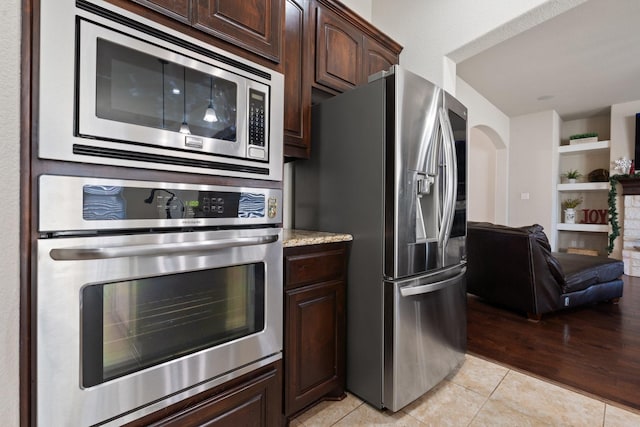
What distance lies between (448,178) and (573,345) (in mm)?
1953

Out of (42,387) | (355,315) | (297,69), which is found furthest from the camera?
(297,69)

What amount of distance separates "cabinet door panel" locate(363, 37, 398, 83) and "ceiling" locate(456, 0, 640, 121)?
1.05 meters

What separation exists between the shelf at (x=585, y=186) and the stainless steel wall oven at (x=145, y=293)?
7216mm

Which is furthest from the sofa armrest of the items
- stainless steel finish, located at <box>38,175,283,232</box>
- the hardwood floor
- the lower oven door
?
stainless steel finish, located at <box>38,175,283,232</box>

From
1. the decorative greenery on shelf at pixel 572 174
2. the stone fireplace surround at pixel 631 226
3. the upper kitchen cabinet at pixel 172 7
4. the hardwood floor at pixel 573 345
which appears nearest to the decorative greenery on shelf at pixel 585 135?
the decorative greenery on shelf at pixel 572 174

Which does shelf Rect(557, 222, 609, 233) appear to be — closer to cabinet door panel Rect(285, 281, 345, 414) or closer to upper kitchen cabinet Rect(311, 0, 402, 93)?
upper kitchen cabinet Rect(311, 0, 402, 93)

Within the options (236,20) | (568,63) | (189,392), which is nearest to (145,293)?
(189,392)

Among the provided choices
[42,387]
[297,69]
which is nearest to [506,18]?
[297,69]

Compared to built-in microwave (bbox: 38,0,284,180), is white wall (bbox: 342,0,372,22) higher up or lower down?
higher up

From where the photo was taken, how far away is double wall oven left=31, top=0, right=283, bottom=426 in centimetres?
76

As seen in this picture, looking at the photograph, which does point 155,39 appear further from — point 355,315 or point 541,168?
point 541,168

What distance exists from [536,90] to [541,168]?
192 cm

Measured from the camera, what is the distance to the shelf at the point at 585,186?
574 cm

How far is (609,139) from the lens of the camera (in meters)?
6.00
